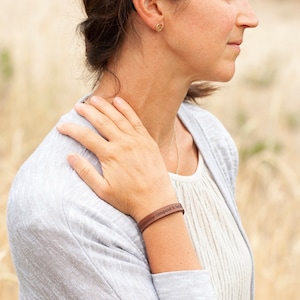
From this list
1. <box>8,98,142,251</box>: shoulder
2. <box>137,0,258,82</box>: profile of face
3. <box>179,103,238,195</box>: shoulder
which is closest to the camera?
<box>8,98,142,251</box>: shoulder

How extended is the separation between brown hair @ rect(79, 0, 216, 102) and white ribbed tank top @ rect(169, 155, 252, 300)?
1.07 feet

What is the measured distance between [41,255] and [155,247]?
0.78 feet

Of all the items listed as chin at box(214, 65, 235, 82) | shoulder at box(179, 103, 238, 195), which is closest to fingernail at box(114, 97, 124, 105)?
chin at box(214, 65, 235, 82)

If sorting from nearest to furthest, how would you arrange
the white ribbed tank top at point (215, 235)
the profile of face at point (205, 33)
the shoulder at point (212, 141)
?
the profile of face at point (205, 33), the white ribbed tank top at point (215, 235), the shoulder at point (212, 141)

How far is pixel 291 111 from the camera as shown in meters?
7.29

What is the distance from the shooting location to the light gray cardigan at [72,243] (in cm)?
173

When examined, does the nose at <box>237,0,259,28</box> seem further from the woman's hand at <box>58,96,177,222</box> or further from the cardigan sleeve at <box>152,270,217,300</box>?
the cardigan sleeve at <box>152,270,217,300</box>

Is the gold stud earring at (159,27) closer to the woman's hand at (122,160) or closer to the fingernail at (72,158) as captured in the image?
the woman's hand at (122,160)

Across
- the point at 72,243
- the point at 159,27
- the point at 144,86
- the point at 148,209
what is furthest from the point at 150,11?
the point at 72,243

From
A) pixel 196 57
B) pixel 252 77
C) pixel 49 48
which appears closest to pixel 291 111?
pixel 252 77

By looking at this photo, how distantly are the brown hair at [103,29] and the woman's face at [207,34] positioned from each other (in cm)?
10

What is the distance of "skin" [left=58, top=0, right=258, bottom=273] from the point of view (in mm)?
1805

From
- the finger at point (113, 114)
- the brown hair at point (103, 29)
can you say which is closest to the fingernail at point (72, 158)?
the finger at point (113, 114)

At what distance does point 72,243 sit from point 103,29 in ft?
1.67
